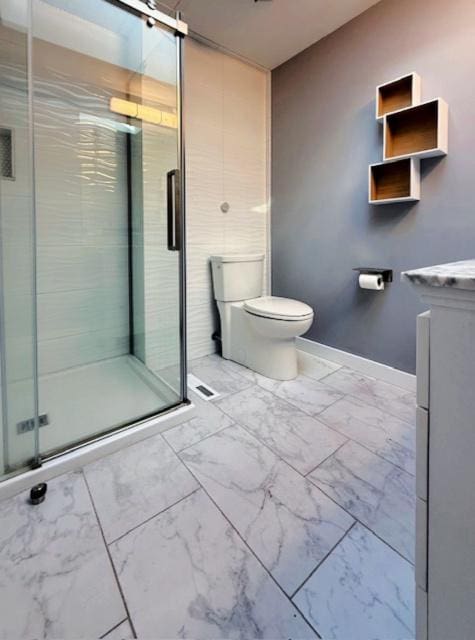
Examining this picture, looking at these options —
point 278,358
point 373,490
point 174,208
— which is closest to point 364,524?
point 373,490

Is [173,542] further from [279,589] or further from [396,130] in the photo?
[396,130]

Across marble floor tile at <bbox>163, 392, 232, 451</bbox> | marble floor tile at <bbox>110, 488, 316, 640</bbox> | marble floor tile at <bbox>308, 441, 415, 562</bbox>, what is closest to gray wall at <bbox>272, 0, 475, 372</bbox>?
marble floor tile at <bbox>308, 441, 415, 562</bbox>

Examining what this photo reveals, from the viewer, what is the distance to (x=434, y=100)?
156 cm

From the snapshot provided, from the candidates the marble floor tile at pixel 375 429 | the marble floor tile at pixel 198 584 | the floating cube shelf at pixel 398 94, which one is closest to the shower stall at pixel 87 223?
the marble floor tile at pixel 198 584

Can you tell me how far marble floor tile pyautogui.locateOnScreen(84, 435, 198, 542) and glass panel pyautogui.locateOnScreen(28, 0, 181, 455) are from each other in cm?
23

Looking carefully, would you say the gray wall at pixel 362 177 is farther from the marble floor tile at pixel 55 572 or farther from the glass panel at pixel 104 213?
the marble floor tile at pixel 55 572

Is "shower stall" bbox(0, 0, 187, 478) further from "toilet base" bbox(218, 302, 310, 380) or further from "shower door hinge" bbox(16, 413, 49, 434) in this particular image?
"toilet base" bbox(218, 302, 310, 380)

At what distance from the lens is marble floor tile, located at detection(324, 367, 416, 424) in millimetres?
1656

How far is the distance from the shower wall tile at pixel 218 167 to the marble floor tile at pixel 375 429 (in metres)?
1.14

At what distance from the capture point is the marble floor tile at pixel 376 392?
166cm

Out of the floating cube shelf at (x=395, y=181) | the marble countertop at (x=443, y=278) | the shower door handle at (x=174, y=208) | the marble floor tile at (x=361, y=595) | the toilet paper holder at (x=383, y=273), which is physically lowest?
the marble floor tile at (x=361, y=595)

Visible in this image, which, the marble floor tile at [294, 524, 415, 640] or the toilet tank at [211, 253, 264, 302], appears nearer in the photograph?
the marble floor tile at [294, 524, 415, 640]

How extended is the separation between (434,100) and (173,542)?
2174mm

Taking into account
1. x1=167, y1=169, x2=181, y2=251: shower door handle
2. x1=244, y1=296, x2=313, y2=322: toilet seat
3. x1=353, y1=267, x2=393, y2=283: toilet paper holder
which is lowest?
x1=244, y1=296, x2=313, y2=322: toilet seat
